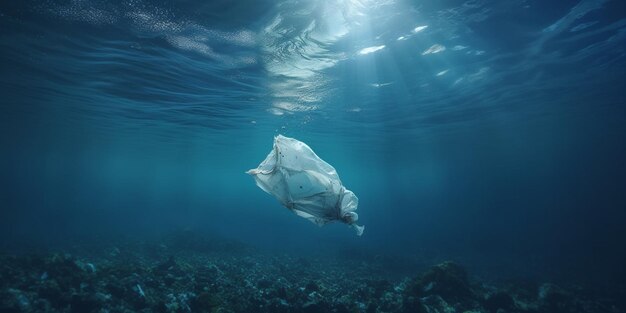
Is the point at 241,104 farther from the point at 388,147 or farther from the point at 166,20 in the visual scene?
the point at 388,147

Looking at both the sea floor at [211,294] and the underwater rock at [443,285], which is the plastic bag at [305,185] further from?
the underwater rock at [443,285]

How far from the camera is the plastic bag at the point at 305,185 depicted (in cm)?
378

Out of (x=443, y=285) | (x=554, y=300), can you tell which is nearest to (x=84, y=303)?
(x=443, y=285)

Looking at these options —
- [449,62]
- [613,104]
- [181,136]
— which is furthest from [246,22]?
[613,104]

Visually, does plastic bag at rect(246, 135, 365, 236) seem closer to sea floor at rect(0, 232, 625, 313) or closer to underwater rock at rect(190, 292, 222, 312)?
sea floor at rect(0, 232, 625, 313)

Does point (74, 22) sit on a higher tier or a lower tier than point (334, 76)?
lower

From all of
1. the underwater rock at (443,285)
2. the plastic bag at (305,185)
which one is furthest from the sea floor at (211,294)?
the plastic bag at (305,185)

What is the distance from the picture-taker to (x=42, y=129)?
2995cm

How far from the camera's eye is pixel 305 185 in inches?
148

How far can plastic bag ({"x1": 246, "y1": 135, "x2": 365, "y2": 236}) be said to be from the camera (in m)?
3.78

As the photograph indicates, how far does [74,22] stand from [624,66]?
2576 cm

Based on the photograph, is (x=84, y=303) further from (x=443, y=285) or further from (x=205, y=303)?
(x=443, y=285)

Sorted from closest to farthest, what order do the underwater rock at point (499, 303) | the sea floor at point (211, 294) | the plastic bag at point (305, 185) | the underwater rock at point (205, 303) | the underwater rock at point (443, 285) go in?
the plastic bag at point (305, 185)
the sea floor at point (211, 294)
the underwater rock at point (205, 303)
the underwater rock at point (499, 303)
the underwater rock at point (443, 285)

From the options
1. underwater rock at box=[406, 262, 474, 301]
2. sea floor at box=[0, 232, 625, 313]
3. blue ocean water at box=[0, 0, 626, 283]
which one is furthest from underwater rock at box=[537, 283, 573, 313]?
blue ocean water at box=[0, 0, 626, 283]
